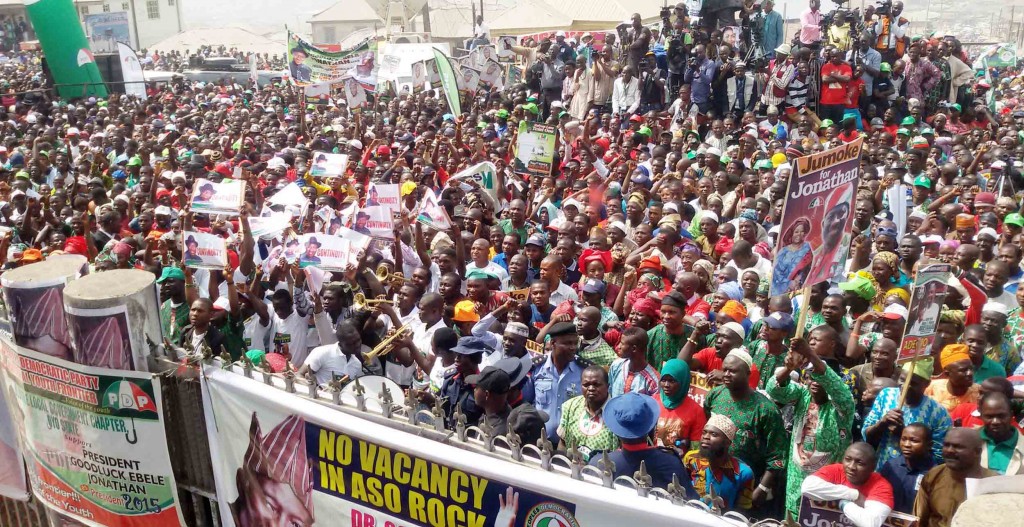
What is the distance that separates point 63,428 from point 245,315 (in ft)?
8.81

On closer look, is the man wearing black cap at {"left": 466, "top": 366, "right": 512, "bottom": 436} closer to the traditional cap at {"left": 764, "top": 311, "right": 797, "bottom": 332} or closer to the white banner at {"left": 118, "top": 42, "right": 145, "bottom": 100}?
the traditional cap at {"left": 764, "top": 311, "right": 797, "bottom": 332}

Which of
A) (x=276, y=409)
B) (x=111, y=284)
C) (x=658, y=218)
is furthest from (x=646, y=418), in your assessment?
(x=658, y=218)

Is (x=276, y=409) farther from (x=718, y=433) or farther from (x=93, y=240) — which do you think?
(x=93, y=240)

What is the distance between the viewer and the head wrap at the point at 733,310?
20.9 ft

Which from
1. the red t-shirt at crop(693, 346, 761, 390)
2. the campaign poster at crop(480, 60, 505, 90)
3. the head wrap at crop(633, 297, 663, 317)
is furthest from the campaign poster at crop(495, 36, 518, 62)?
the red t-shirt at crop(693, 346, 761, 390)

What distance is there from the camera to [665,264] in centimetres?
782

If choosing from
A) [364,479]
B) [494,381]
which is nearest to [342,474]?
[364,479]

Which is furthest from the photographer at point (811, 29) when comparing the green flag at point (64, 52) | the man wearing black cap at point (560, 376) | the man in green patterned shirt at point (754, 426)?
the green flag at point (64, 52)

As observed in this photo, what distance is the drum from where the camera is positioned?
4.23m

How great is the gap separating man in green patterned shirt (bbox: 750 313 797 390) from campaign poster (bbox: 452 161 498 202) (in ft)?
19.0

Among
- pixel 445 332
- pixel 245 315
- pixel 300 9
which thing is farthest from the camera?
pixel 300 9

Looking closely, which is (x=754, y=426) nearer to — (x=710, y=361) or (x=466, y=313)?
(x=710, y=361)

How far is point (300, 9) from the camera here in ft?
532

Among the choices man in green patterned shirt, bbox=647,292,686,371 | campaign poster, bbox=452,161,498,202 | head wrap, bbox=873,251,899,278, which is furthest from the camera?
campaign poster, bbox=452,161,498,202
